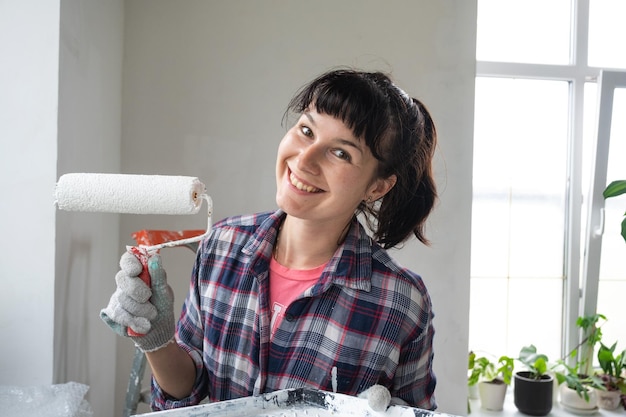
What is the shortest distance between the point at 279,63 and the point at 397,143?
99 centimetres

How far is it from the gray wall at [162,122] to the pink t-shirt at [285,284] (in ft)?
1.62

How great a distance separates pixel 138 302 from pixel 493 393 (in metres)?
1.98

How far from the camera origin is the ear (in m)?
1.13

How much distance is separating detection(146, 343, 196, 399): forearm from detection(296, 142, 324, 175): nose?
0.39 metres

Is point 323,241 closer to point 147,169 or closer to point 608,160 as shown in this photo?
point 147,169

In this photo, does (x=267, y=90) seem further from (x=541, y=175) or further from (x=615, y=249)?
(x=615, y=249)

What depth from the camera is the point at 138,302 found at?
33.8 inches

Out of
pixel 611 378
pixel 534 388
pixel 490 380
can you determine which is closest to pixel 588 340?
pixel 611 378

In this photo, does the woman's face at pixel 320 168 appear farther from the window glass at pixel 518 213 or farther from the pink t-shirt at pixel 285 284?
the window glass at pixel 518 213

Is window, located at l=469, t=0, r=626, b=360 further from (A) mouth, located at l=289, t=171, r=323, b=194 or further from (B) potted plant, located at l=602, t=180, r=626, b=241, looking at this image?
(A) mouth, located at l=289, t=171, r=323, b=194

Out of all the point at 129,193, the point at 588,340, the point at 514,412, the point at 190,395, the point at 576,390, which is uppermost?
the point at 129,193

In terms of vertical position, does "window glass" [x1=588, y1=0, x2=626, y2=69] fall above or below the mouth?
above

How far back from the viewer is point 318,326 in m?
1.07

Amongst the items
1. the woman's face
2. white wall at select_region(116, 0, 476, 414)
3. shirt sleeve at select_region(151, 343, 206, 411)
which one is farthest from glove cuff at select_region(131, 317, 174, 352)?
white wall at select_region(116, 0, 476, 414)
